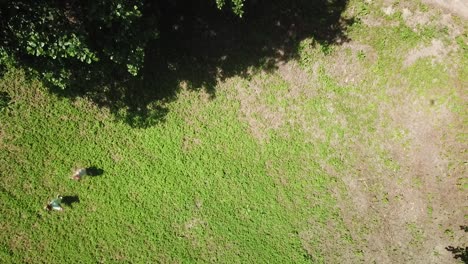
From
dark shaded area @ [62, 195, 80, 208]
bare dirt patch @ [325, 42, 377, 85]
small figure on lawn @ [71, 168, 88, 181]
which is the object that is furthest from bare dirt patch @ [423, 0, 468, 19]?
dark shaded area @ [62, 195, 80, 208]

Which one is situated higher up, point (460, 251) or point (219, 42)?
point (219, 42)

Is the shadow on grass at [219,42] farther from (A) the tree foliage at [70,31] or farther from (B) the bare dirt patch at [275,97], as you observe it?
(A) the tree foliage at [70,31]

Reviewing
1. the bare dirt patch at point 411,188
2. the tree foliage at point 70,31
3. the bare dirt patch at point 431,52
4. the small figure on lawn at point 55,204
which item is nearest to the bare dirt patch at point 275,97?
the bare dirt patch at point 411,188

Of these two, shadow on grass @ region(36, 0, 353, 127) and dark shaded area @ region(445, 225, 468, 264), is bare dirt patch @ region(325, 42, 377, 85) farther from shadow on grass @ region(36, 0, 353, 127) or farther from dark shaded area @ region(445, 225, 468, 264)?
dark shaded area @ region(445, 225, 468, 264)

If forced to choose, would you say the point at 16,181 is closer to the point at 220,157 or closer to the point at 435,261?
the point at 220,157

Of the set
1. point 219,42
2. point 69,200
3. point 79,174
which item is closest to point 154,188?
point 79,174

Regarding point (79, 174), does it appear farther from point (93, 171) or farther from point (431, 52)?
point (431, 52)

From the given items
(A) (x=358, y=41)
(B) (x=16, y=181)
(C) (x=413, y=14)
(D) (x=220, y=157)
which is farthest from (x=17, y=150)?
(C) (x=413, y=14)
